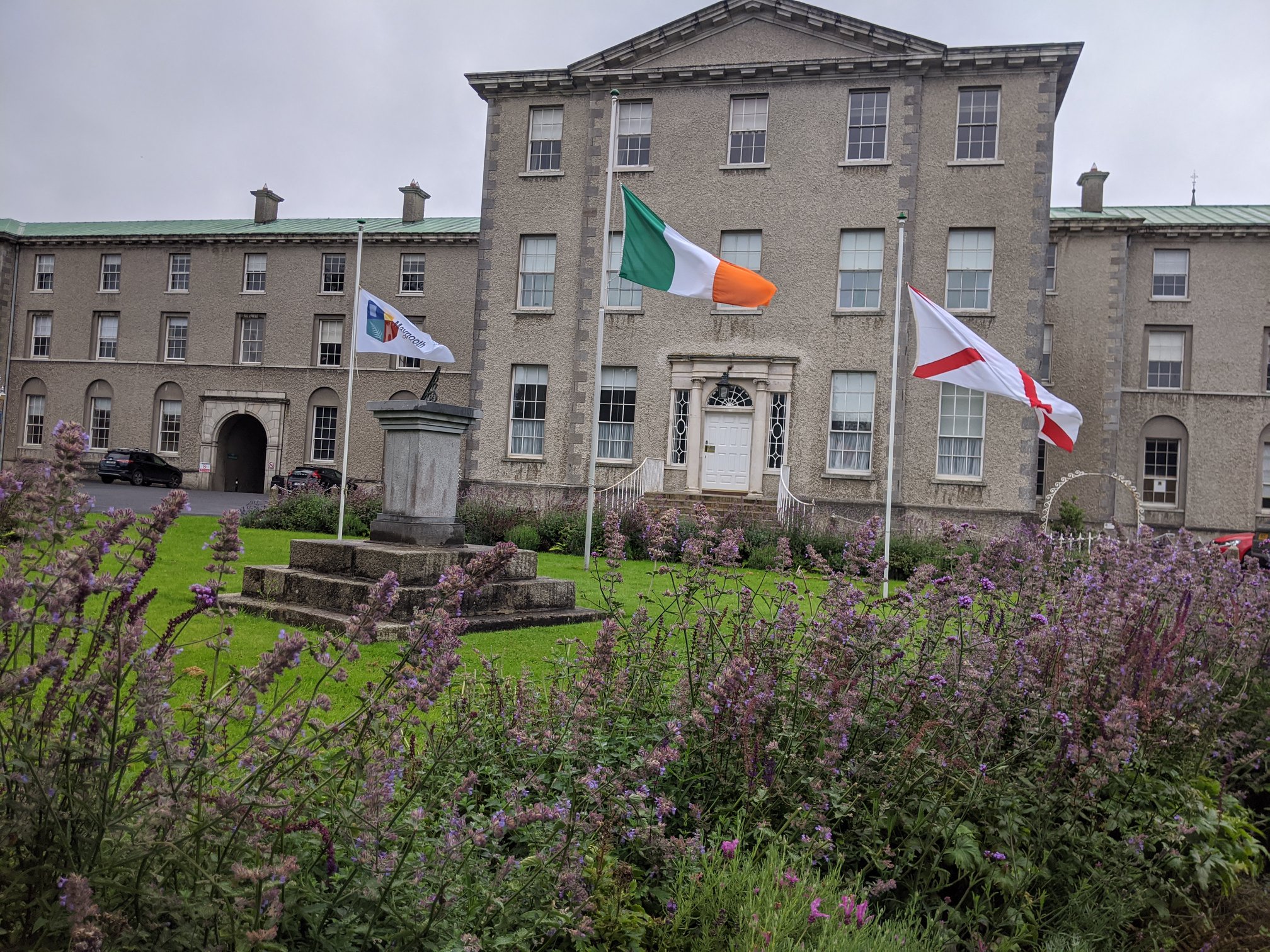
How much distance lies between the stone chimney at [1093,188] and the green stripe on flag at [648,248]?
84.8ft

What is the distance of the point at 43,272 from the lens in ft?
142

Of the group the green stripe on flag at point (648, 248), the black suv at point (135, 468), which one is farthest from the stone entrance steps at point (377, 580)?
the black suv at point (135, 468)

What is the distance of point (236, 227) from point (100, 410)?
10.3m

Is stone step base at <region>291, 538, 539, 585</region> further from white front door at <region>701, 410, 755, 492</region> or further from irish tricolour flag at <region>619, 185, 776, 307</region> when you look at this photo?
white front door at <region>701, 410, 755, 492</region>

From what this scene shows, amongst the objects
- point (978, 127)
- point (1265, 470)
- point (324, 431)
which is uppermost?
point (978, 127)

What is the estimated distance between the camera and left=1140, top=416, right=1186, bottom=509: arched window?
105ft

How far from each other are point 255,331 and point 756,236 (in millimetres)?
25606

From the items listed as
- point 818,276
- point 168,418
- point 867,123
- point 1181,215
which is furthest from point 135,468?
point 1181,215

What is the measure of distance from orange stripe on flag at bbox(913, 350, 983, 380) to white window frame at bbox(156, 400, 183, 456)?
3621 cm

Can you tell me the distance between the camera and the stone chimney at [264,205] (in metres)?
42.2

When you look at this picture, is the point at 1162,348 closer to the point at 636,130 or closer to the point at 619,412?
the point at 636,130

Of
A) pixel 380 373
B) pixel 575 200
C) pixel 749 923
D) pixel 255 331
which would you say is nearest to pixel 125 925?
pixel 749 923

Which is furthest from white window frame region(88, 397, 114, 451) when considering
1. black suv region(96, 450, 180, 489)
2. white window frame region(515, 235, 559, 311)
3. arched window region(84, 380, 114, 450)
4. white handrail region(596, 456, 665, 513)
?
white handrail region(596, 456, 665, 513)

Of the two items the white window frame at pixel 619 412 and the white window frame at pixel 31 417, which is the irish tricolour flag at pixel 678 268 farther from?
the white window frame at pixel 31 417
